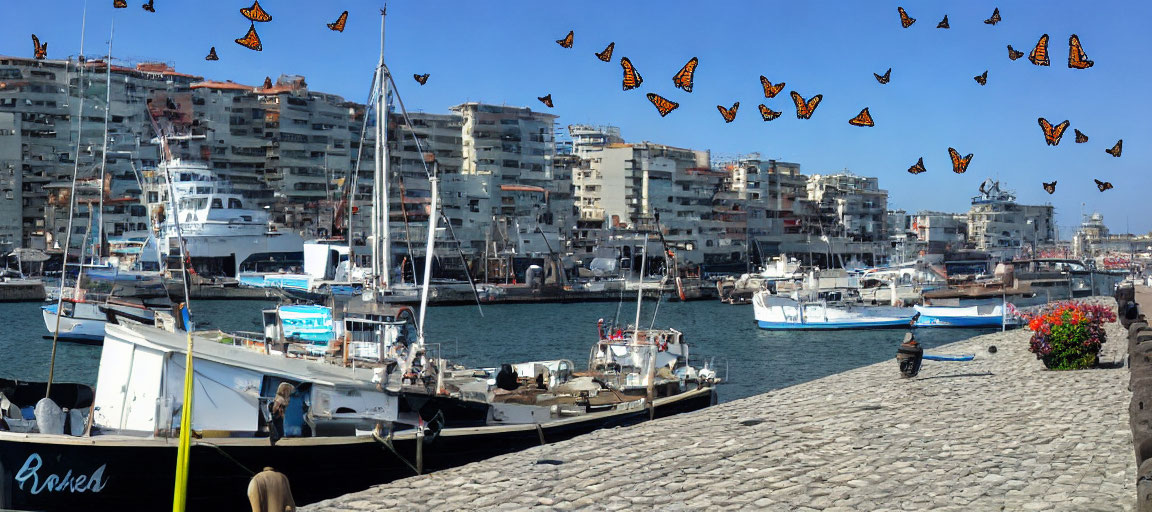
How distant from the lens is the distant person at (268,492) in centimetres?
1100

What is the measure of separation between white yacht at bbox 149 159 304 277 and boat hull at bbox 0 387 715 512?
7538 centimetres

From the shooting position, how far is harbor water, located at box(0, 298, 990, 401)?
40219 millimetres

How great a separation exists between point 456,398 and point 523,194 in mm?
101255

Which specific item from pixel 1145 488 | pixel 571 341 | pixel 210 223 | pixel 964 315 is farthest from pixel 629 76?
pixel 210 223

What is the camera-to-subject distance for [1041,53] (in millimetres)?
21312

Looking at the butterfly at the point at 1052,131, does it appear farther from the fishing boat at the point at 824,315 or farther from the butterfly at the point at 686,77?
the fishing boat at the point at 824,315

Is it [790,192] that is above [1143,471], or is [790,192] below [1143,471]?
above

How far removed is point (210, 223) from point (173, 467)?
7822cm

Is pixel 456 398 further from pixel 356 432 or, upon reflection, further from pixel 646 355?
pixel 646 355

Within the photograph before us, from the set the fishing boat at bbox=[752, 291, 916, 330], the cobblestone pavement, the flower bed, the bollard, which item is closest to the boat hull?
the cobblestone pavement

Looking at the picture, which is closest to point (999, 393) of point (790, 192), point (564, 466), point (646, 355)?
point (564, 466)

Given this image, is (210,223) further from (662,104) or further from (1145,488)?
(1145,488)

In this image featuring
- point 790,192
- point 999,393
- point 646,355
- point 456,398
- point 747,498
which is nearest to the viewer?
point 747,498

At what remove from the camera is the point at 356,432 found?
1786cm
